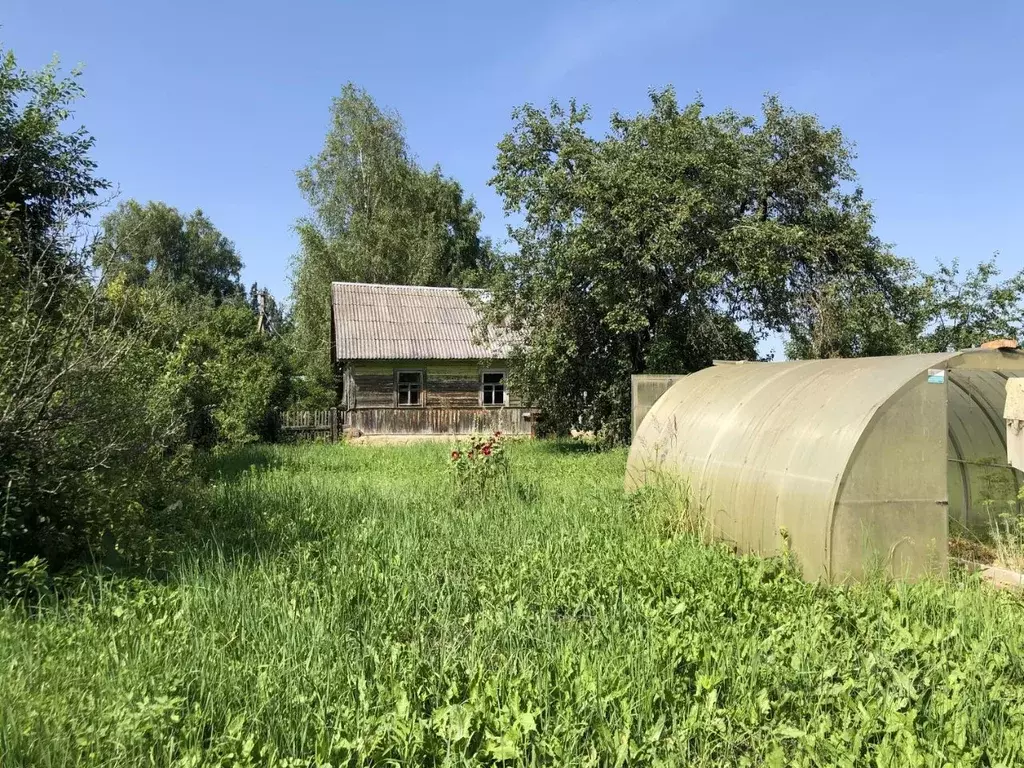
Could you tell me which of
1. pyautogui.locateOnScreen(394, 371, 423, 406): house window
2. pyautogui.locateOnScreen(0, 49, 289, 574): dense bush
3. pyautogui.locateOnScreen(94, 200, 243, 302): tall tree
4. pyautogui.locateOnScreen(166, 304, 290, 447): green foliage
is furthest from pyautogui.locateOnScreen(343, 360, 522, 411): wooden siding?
pyautogui.locateOnScreen(94, 200, 243, 302): tall tree

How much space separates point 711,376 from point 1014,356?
3109mm

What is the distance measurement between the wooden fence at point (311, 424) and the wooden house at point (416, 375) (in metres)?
0.57

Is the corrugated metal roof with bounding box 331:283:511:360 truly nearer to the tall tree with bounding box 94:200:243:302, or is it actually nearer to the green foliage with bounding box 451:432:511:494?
the green foliage with bounding box 451:432:511:494

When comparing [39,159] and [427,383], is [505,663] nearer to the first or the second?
[39,159]

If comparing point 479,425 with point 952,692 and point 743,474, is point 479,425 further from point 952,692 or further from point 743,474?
point 952,692

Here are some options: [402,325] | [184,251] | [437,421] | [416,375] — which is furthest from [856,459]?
[184,251]

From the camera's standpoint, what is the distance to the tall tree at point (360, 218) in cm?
3200

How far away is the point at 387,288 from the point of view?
26797 mm

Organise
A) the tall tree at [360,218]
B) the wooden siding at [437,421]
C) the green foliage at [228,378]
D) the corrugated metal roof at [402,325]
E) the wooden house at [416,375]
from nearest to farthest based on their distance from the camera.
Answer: the green foliage at [228,378]
the wooden siding at [437,421]
the wooden house at [416,375]
the corrugated metal roof at [402,325]
the tall tree at [360,218]

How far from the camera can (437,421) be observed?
23531 millimetres

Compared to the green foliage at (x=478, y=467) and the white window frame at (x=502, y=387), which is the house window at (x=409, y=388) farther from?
the green foliage at (x=478, y=467)

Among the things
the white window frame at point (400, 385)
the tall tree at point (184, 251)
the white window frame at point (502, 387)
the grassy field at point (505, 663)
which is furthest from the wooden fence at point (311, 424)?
the tall tree at point (184, 251)

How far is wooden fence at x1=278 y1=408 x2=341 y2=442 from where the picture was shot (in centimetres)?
2352

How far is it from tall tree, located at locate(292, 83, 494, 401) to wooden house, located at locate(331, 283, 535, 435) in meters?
6.93
